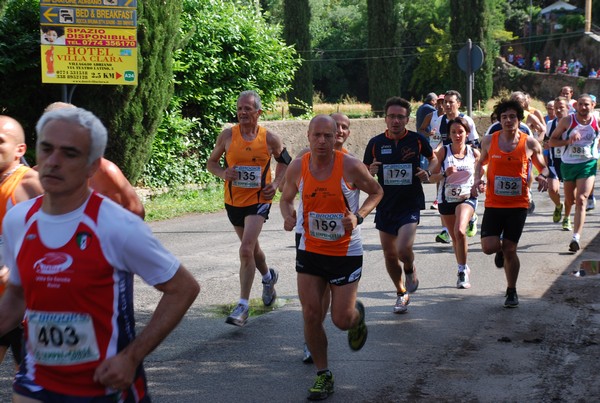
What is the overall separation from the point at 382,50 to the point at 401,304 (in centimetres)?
3395

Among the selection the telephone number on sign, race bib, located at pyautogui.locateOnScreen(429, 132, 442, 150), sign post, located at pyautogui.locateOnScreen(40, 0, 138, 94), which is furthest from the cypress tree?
race bib, located at pyautogui.locateOnScreen(429, 132, 442, 150)

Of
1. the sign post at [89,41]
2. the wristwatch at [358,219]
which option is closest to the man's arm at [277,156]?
the wristwatch at [358,219]

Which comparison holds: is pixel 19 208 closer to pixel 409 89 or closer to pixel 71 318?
pixel 71 318

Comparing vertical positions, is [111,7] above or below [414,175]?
above

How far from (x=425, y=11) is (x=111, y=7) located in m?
49.4

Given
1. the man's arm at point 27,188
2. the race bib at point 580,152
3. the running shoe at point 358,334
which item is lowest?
the running shoe at point 358,334

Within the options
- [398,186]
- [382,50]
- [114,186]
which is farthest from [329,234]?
[382,50]

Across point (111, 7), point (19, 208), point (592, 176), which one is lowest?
point (592, 176)

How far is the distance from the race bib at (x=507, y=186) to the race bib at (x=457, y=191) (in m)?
1.01

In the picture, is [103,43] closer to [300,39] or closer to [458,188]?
[458,188]

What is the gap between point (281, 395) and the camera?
19.8ft

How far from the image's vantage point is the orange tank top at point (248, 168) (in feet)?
27.7

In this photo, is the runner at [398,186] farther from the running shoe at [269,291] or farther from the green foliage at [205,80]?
the green foliage at [205,80]

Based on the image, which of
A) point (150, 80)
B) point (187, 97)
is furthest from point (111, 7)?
point (187, 97)
